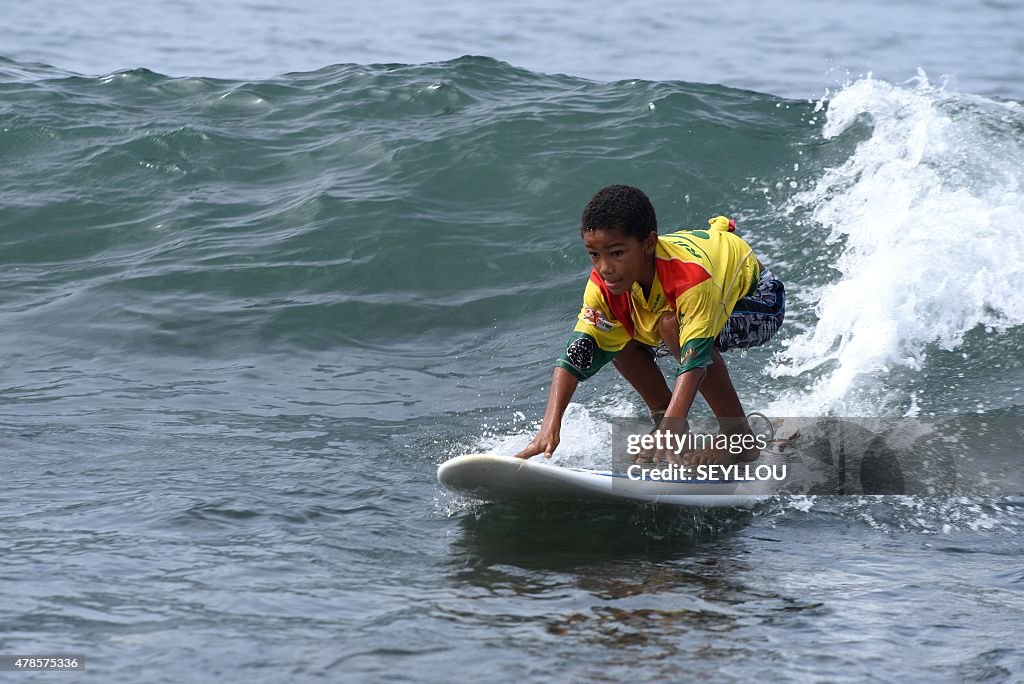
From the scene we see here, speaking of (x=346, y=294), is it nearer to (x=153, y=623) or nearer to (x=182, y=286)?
(x=182, y=286)

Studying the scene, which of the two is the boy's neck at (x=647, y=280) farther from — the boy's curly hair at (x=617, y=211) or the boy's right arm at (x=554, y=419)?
the boy's right arm at (x=554, y=419)

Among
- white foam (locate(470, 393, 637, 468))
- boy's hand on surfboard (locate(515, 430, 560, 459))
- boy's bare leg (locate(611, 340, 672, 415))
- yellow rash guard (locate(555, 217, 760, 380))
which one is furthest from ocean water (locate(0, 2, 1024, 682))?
yellow rash guard (locate(555, 217, 760, 380))

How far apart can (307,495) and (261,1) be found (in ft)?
70.4

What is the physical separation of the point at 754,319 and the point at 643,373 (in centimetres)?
54

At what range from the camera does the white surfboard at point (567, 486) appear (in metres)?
4.77

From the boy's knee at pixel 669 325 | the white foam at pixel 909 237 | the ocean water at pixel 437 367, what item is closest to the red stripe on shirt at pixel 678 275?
the boy's knee at pixel 669 325

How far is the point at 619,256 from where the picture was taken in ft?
15.4

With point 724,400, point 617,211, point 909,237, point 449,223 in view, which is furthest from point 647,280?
point 449,223

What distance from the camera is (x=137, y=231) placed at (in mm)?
10070

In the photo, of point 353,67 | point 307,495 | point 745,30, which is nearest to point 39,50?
point 353,67

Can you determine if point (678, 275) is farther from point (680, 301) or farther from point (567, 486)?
point (567, 486)

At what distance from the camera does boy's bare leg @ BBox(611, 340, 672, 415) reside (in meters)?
5.34

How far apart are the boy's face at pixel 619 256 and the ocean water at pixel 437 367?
998mm

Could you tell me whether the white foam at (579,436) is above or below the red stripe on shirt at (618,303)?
below
